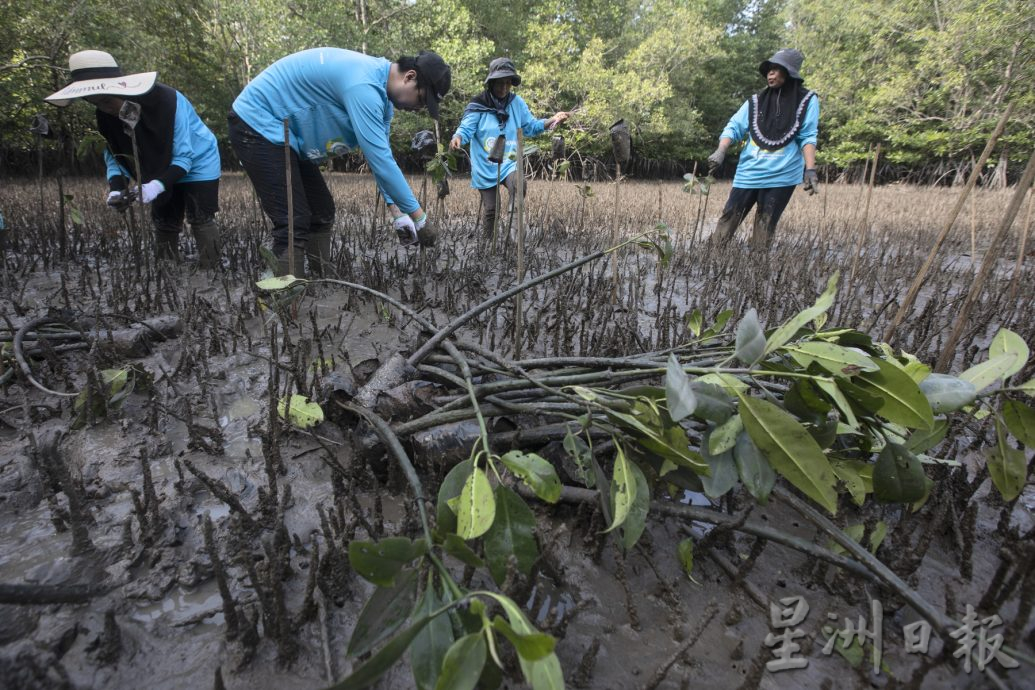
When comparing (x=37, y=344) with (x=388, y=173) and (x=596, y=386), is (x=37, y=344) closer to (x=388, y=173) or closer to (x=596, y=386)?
(x=388, y=173)

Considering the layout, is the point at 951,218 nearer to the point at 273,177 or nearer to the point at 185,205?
the point at 273,177

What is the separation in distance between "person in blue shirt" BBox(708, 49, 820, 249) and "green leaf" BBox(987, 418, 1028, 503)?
376 cm

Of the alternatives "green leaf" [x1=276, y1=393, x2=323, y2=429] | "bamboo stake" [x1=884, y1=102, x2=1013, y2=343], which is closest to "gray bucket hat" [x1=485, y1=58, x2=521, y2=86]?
"bamboo stake" [x1=884, y1=102, x2=1013, y2=343]

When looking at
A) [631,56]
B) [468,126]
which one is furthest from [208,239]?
[631,56]

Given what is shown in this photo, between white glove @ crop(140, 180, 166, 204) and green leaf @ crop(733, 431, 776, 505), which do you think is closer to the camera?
green leaf @ crop(733, 431, 776, 505)

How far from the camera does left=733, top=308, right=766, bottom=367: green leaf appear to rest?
101cm

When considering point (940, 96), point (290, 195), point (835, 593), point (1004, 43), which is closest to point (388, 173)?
point (290, 195)

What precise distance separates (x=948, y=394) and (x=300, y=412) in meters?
1.67

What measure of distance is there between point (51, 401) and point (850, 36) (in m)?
30.2

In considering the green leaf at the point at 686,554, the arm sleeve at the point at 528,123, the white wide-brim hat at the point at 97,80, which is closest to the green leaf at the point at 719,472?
the green leaf at the point at 686,554

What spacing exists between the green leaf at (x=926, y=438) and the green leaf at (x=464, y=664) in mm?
1060

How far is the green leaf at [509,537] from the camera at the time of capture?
872 millimetres

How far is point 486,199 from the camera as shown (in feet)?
15.7

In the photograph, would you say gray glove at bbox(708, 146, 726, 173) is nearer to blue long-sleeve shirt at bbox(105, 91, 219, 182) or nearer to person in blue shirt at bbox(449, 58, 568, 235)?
person in blue shirt at bbox(449, 58, 568, 235)
